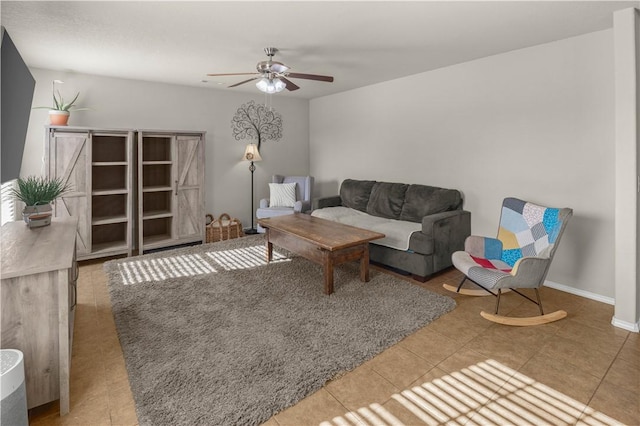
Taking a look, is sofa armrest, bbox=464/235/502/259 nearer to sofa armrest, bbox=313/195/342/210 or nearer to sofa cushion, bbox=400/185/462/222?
sofa cushion, bbox=400/185/462/222

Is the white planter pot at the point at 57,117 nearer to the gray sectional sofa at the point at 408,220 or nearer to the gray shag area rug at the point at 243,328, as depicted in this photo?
the gray shag area rug at the point at 243,328

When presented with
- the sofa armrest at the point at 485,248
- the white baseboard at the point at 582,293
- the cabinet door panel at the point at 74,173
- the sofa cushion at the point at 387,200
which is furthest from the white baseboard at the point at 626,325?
the cabinet door panel at the point at 74,173

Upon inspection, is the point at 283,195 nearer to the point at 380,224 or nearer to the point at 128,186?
the point at 380,224

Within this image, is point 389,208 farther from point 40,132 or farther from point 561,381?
point 40,132

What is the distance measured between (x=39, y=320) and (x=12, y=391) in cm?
38

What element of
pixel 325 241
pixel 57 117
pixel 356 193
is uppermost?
pixel 57 117

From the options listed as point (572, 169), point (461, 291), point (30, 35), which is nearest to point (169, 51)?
point (30, 35)

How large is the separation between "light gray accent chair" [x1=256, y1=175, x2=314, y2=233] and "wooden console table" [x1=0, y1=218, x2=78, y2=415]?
3541mm

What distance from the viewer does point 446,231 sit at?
379 centimetres

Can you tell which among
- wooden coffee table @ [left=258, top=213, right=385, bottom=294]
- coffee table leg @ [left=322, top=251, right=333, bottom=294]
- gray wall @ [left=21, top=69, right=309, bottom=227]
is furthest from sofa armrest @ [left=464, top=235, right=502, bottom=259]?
gray wall @ [left=21, top=69, right=309, bottom=227]

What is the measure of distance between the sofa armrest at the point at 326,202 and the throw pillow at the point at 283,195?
1.33 feet

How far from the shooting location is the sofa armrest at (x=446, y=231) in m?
3.65

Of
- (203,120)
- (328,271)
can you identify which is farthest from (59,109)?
(328,271)

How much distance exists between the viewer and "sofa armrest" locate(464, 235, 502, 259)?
3367mm
